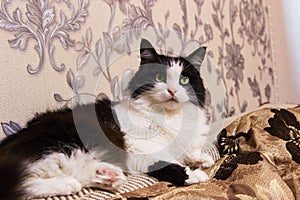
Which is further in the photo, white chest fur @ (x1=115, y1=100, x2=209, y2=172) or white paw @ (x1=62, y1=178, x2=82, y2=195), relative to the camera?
white chest fur @ (x1=115, y1=100, x2=209, y2=172)

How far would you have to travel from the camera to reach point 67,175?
733 mm

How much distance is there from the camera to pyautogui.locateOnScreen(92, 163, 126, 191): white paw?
714mm

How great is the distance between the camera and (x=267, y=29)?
5.85ft

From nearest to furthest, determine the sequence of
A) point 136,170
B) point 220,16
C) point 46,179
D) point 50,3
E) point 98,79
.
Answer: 1. point 46,179
2. point 136,170
3. point 50,3
4. point 98,79
5. point 220,16

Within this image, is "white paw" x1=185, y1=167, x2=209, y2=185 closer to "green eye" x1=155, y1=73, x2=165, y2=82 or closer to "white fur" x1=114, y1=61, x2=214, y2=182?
"white fur" x1=114, y1=61, x2=214, y2=182

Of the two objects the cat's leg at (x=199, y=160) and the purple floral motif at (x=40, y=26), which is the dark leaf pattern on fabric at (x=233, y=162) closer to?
the cat's leg at (x=199, y=160)

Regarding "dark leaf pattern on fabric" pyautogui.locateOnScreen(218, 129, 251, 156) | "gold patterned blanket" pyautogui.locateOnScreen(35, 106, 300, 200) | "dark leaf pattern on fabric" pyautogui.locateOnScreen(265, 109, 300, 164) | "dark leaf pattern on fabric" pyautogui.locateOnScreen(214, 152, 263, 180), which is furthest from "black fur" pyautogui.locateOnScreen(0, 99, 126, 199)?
"dark leaf pattern on fabric" pyautogui.locateOnScreen(265, 109, 300, 164)

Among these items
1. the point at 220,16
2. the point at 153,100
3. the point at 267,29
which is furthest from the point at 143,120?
the point at 267,29

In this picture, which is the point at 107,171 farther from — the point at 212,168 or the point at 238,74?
the point at 238,74

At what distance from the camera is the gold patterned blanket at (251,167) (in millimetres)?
706

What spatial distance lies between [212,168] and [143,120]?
19 centimetres

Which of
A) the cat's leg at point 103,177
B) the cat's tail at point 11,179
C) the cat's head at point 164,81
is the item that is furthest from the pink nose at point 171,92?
the cat's tail at point 11,179

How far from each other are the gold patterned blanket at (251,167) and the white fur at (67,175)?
0.02m

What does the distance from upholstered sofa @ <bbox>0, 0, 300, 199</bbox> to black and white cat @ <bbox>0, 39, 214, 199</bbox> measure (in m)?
0.04
